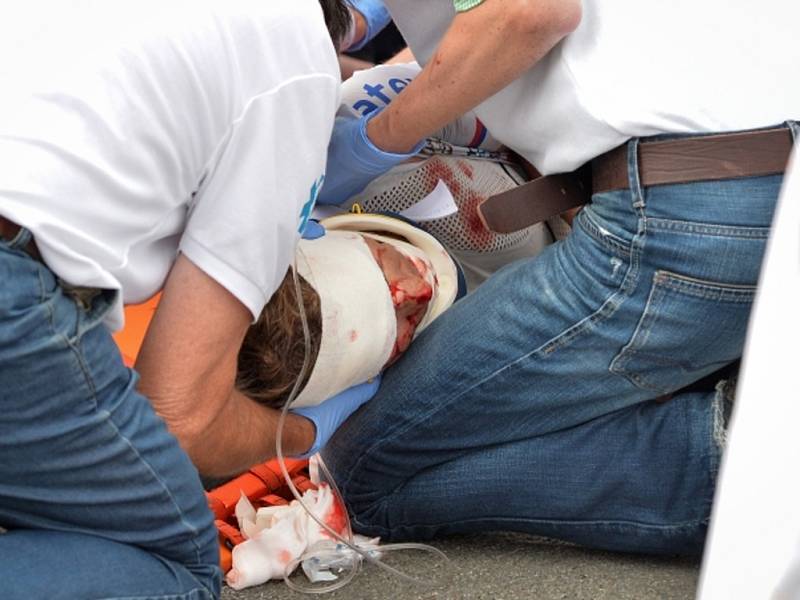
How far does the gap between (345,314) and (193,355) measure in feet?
0.81

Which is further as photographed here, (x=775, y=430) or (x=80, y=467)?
(x=80, y=467)

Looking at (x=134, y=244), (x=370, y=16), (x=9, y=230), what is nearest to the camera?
(x=9, y=230)

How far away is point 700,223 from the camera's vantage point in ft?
3.78

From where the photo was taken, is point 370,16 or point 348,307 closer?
point 348,307

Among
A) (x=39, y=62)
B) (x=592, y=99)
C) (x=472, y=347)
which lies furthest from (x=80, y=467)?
(x=592, y=99)

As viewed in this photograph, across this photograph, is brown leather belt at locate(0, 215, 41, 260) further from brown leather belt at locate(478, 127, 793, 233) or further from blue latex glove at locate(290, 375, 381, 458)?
brown leather belt at locate(478, 127, 793, 233)

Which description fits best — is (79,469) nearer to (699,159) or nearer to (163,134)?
(163,134)

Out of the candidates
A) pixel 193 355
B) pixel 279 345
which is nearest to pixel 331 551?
pixel 279 345

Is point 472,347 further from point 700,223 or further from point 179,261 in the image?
point 179,261

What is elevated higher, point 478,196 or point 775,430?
point 775,430

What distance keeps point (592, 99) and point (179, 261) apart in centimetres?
45

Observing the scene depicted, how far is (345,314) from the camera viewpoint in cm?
124

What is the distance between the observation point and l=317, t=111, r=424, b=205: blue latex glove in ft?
4.47

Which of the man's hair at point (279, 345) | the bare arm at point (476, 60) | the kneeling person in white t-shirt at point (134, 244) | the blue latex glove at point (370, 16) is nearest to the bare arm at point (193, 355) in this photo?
the kneeling person in white t-shirt at point (134, 244)
